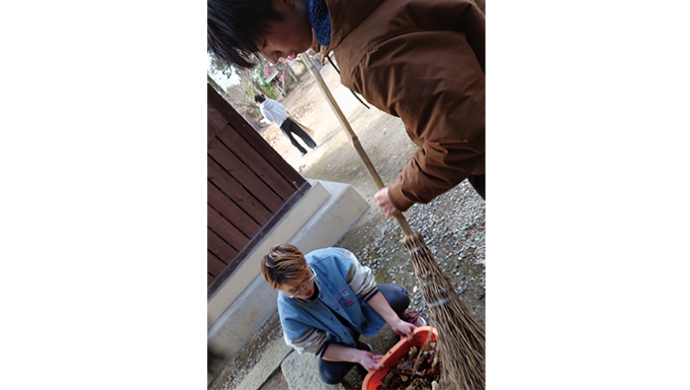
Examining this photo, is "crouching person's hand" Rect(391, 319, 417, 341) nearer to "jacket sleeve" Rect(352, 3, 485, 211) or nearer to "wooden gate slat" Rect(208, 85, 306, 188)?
"jacket sleeve" Rect(352, 3, 485, 211)

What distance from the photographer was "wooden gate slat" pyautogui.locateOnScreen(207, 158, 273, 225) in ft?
12.0

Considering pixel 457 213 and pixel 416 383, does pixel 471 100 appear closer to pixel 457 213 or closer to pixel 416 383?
pixel 416 383

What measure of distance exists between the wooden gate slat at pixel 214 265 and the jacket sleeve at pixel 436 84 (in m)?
3.14

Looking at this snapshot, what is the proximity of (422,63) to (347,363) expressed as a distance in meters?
2.08

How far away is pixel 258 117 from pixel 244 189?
24.7 ft

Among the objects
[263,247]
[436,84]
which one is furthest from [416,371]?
[263,247]

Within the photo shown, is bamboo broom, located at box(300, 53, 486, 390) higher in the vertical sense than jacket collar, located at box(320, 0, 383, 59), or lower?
lower

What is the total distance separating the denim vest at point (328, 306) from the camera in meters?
2.22

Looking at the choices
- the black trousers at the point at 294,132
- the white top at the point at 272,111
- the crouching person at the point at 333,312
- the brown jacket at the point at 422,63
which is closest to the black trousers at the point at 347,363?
the crouching person at the point at 333,312

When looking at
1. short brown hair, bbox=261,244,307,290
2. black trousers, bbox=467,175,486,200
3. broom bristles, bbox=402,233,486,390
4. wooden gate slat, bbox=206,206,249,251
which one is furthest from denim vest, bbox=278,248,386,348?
wooden gate slat, bbox=206,206,249,251

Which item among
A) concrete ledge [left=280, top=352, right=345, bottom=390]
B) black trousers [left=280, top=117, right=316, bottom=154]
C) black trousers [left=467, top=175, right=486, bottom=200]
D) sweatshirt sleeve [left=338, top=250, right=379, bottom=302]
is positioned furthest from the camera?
black trousers [left=280, top=117, right=316, bottom=154]

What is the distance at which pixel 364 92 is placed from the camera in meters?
1.02

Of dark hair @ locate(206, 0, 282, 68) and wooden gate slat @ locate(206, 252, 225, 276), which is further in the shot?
wooden gate slat @ locate(206, 252, 225, 276)

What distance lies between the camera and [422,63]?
0.94 meters
